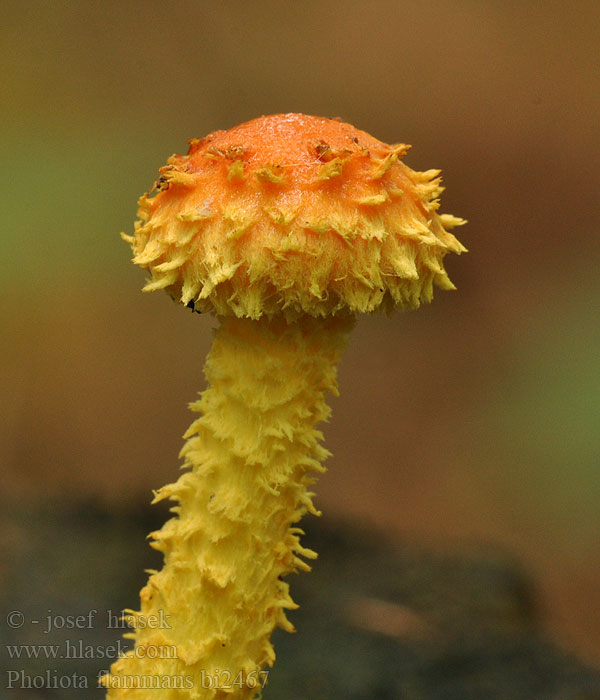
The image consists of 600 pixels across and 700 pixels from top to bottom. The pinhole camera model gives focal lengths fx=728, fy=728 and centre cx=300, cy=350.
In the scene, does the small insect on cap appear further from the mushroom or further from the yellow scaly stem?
the yellow scaly stem

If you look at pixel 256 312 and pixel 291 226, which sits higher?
pixel 291 226

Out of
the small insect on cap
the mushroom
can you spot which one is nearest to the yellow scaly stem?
the mushroom

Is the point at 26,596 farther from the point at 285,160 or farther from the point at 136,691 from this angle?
the point at 285,160

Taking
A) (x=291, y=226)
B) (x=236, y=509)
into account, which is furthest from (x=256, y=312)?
(x=236, y=509)

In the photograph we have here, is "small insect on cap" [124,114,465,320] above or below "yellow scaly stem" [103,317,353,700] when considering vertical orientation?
above

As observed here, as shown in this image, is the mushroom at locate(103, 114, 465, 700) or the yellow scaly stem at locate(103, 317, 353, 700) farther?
the yellow scaly stem at locate(103, 317, 353, 700)

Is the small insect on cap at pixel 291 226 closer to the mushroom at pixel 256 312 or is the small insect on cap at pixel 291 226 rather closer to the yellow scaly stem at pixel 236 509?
the mushroom at pixel 256 312

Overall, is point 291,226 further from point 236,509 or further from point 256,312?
point 236,509

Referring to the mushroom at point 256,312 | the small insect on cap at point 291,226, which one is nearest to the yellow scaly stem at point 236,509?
the mushroom at point 256,312
